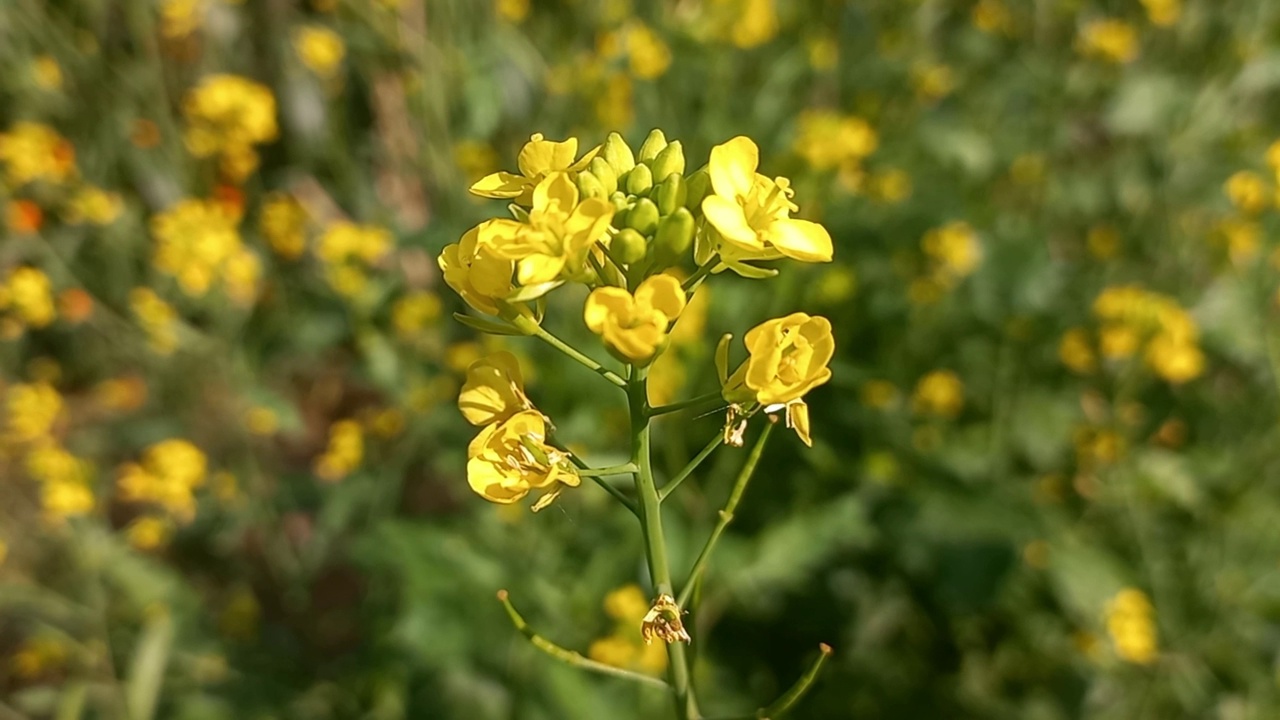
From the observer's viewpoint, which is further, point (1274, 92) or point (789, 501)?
point (1274, 92)

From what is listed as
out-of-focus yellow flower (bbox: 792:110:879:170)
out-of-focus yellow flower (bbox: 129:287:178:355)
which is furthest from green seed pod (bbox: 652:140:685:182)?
out-of-focus yellow flower (bbox: 129:287:178:355)

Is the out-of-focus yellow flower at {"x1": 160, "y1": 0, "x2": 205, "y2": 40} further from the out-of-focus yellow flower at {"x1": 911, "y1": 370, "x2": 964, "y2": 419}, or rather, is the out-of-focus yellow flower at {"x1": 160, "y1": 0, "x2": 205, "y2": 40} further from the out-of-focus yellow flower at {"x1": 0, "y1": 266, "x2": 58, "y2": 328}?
the out-of-focus yellow flower at {"x1": 911, "y1": 370, "x2": 964, "y2": 419}

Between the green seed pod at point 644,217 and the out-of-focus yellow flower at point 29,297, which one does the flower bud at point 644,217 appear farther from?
the out-of-focus yellow flower at point 29,297

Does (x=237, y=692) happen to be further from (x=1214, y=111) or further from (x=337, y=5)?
(x=1214, y=111)

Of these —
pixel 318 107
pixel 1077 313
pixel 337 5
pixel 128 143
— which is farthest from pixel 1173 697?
pixel 128 143

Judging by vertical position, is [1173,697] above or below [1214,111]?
below

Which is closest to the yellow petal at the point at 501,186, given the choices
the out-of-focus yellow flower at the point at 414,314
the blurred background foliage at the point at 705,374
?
the blurred background foliage at the point at 705,374
